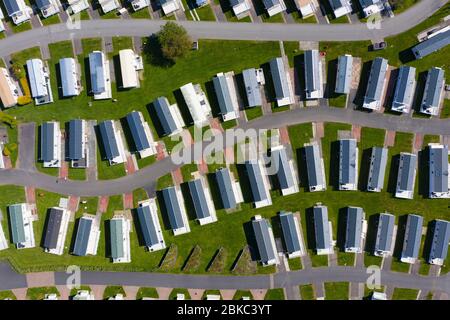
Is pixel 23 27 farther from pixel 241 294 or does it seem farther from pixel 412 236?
pixel 412 236

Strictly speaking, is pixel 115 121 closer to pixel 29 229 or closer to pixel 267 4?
pixel 29 229

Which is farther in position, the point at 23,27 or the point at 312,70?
the point at 23,27

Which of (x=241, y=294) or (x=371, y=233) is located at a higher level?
(x=371, y=233)

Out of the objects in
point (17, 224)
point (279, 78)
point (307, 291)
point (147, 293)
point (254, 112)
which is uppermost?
point (279, 78)

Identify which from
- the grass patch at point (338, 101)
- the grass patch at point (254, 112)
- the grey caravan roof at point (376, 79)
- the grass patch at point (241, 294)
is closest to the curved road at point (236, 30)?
the grey caravan roof at point (376, 79)

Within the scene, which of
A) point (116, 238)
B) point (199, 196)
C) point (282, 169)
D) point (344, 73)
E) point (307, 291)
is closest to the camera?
point (344, 73)

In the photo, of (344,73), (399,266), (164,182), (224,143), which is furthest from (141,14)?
(399,266)
